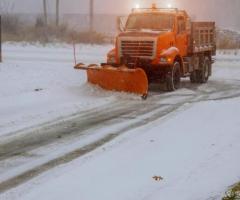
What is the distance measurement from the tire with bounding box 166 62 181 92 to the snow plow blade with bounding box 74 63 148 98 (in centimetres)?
140

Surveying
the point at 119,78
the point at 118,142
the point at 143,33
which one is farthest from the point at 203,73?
the point at 118,142

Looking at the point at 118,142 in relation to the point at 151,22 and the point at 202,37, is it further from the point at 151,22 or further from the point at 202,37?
the point at 202,37

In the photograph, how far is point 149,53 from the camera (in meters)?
14.8

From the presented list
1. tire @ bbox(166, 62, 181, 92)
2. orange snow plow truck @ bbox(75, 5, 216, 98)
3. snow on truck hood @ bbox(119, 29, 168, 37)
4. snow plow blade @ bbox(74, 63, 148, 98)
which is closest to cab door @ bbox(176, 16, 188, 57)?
orange snow plow truck @ bbox(75, 5, 216, 98)

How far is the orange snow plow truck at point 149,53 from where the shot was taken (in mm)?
14141

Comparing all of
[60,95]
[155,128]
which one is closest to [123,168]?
[155,128]

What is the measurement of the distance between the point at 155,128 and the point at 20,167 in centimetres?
311

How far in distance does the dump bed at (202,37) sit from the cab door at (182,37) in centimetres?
26

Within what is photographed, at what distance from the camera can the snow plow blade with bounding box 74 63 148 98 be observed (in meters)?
13.7

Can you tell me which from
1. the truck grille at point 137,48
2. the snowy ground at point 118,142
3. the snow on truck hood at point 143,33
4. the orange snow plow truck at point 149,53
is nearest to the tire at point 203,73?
the orange snow plow truck at point 149,53

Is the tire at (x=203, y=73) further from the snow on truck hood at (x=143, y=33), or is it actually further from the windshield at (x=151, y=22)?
the snow on truck hood at (x=143, y=33)

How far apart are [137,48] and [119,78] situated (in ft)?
4.03

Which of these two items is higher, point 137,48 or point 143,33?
point 143,33

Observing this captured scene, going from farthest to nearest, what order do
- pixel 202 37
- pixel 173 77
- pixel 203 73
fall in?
pixel 203 73 → pixel 202 37 → pixel 173 77
